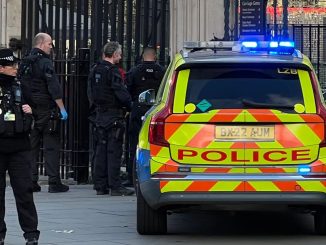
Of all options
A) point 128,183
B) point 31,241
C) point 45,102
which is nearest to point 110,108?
point 45,102

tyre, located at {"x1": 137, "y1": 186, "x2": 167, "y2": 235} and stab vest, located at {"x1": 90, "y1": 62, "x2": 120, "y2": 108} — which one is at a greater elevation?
stab vest, located at {"x1": 90, "y1": 62, "x2": 120, "y2": 108}

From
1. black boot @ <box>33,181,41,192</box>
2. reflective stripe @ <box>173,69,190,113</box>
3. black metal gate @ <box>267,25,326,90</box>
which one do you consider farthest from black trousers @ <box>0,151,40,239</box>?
black metal gate @ <box>267,25,326,90</box>

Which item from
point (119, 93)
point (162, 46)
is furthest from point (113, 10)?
point (119, 93)

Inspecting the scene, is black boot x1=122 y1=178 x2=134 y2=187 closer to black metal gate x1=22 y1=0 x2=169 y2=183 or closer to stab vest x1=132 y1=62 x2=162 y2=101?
black metal gate x1=22 y1=0 x2=169 y2=183

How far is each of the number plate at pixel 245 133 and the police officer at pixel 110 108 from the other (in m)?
3.87

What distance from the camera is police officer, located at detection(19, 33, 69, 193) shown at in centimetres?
1170

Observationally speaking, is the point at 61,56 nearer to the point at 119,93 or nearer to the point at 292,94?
the point at 119,93

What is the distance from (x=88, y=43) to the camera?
44.8 feet

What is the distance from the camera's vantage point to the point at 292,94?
8039 millimetres

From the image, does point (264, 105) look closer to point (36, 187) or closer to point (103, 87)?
point (103, 87)

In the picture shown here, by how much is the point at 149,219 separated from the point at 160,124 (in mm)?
1010

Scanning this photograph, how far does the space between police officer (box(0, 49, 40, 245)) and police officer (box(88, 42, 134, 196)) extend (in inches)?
160

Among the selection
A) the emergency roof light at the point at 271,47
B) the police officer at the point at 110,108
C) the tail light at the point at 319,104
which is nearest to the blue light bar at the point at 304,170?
the tail light at the point at 319,104

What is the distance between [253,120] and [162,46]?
18.4ft
